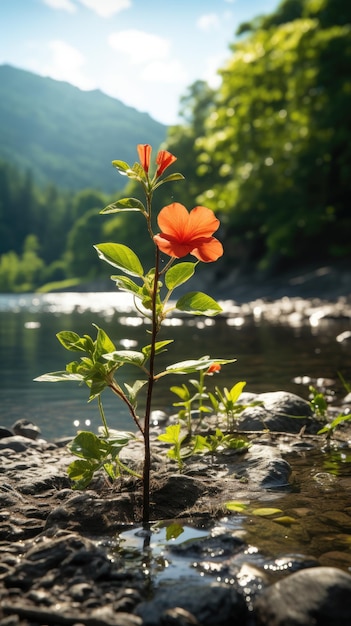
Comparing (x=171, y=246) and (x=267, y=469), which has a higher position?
(x=171, y=246)

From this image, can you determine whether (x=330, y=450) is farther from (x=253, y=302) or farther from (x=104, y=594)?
(x=253, y=302)

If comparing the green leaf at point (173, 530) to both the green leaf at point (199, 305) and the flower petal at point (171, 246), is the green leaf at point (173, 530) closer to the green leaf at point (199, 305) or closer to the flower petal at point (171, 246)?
the green leaf at point (199, 305)

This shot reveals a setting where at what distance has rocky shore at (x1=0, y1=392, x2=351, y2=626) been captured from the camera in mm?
2830

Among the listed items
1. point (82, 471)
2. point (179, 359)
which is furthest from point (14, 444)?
point (179, 359)

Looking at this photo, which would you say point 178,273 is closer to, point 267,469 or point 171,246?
point 171,246

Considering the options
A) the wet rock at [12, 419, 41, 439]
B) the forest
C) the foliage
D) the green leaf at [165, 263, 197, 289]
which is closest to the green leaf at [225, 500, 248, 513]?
the green leaf at [165, 263, 197, 289]

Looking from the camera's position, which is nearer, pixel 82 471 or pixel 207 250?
pixel 207 250

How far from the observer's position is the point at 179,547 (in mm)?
3557

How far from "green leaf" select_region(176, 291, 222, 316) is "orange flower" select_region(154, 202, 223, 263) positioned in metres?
0.25

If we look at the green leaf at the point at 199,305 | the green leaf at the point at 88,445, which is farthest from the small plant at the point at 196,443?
the green leaf at the point at 199,305

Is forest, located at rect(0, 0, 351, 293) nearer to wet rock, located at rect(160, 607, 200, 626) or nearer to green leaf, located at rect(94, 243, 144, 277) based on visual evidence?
green leaf, located at rect(94, 243, 144, 277)

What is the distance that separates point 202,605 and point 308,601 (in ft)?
1.53

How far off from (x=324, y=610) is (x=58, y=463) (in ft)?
11.0

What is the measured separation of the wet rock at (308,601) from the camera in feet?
8.99
